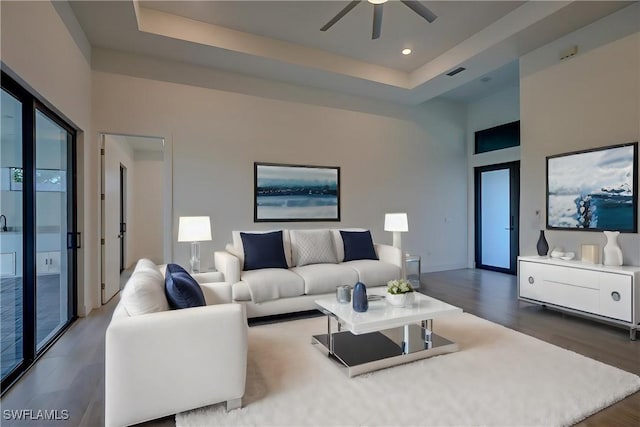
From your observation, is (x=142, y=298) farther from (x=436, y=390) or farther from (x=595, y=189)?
(x=595, y=189)

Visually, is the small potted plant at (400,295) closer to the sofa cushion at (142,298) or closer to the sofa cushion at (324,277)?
the sofa cushion at (324,277)

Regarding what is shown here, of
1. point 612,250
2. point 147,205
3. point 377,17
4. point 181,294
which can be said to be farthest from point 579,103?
point 147,205

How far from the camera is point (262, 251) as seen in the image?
4020 mm

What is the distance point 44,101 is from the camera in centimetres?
275

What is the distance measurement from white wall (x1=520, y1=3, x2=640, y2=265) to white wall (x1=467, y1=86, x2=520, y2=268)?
1.64 m

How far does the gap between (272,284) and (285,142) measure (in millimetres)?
2512

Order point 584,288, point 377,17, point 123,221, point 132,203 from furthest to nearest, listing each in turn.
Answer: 1. point 132,203
2. point 123,221
3. point 584,288
4. point 377,17

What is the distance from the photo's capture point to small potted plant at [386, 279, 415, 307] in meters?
2.80

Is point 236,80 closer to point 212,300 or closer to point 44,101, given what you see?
point 44,101

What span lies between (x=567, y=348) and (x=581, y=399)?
3.21 feet

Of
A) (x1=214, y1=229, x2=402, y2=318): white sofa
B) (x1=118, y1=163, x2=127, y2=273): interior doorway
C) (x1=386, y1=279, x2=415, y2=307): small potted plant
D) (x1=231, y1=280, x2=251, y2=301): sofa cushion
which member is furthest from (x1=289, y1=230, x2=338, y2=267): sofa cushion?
(x1=118, y1=163, x2=127, y2=273): interior doorway

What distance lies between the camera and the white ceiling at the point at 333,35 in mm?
3713

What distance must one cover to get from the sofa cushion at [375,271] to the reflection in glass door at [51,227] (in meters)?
3.09

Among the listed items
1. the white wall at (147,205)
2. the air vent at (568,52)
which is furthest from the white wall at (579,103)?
the white wall at (147,205)
